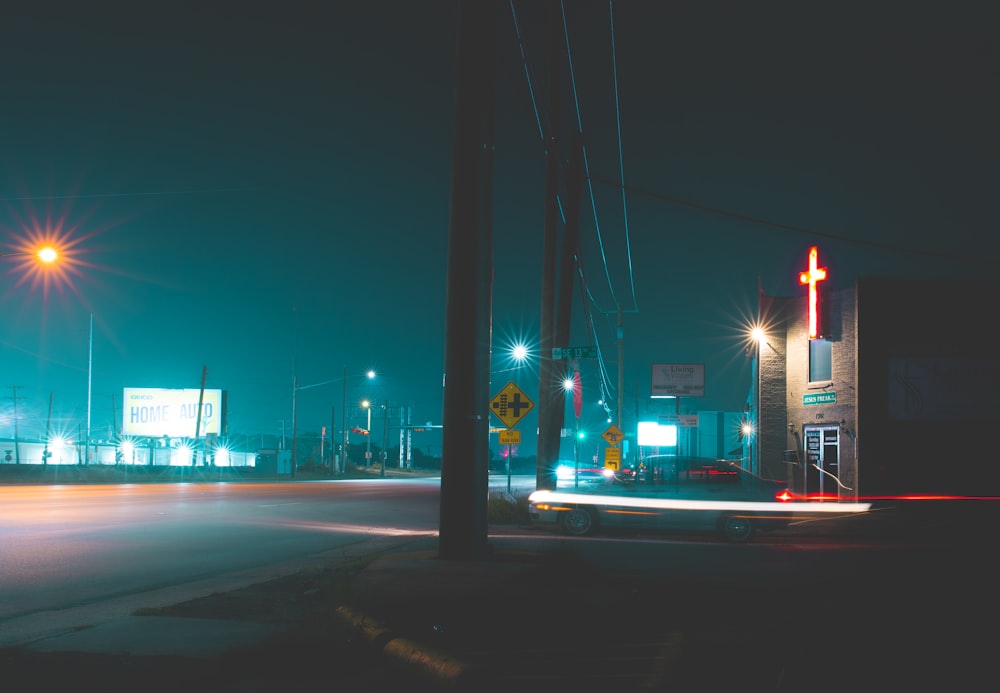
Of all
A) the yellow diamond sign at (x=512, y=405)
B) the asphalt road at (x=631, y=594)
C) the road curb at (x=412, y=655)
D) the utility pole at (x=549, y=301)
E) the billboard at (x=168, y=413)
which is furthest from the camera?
the billboard at (x=168, y=413)

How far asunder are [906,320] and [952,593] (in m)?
20.9

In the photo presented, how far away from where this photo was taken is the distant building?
2941cm

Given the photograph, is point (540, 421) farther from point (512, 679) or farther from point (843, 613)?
point (512, 679)

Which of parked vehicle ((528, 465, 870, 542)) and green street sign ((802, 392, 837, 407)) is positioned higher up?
green street sign ((802, 392, 837, 407))

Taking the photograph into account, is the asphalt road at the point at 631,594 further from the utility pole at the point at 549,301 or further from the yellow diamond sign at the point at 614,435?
the yellow diamond sign at the point at 614,435

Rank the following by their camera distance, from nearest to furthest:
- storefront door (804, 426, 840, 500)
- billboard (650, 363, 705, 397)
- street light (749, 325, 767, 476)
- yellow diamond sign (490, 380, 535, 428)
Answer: yellow diamond sign (490, 380, 535, 428)
storefront door (804, 426, 840, 500)
street light (749, 325, 767, 476)
billboard (650, 363, 705, 397)

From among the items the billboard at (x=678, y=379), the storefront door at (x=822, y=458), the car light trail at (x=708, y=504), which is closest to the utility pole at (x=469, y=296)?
the car light trail at (x=708, y=504)

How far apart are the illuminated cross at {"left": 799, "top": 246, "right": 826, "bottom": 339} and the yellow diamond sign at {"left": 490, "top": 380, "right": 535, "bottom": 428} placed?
1510cm

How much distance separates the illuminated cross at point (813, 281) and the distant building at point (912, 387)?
0.75ft

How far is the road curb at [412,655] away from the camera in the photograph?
6113 mm

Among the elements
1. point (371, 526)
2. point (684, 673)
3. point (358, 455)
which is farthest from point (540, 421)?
point (358, 455)

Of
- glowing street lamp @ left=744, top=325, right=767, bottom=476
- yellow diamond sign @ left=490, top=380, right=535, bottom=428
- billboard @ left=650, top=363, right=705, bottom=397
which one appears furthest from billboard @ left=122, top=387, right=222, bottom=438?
yellow diamond sign @ left=490, top=380, right=535, bottom=428

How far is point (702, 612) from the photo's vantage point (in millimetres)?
8867

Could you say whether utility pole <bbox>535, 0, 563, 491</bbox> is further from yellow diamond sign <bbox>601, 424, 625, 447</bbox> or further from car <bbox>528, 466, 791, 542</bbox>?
yellow diamond sign <bbox>601, 424, 625, 447</bbox>
